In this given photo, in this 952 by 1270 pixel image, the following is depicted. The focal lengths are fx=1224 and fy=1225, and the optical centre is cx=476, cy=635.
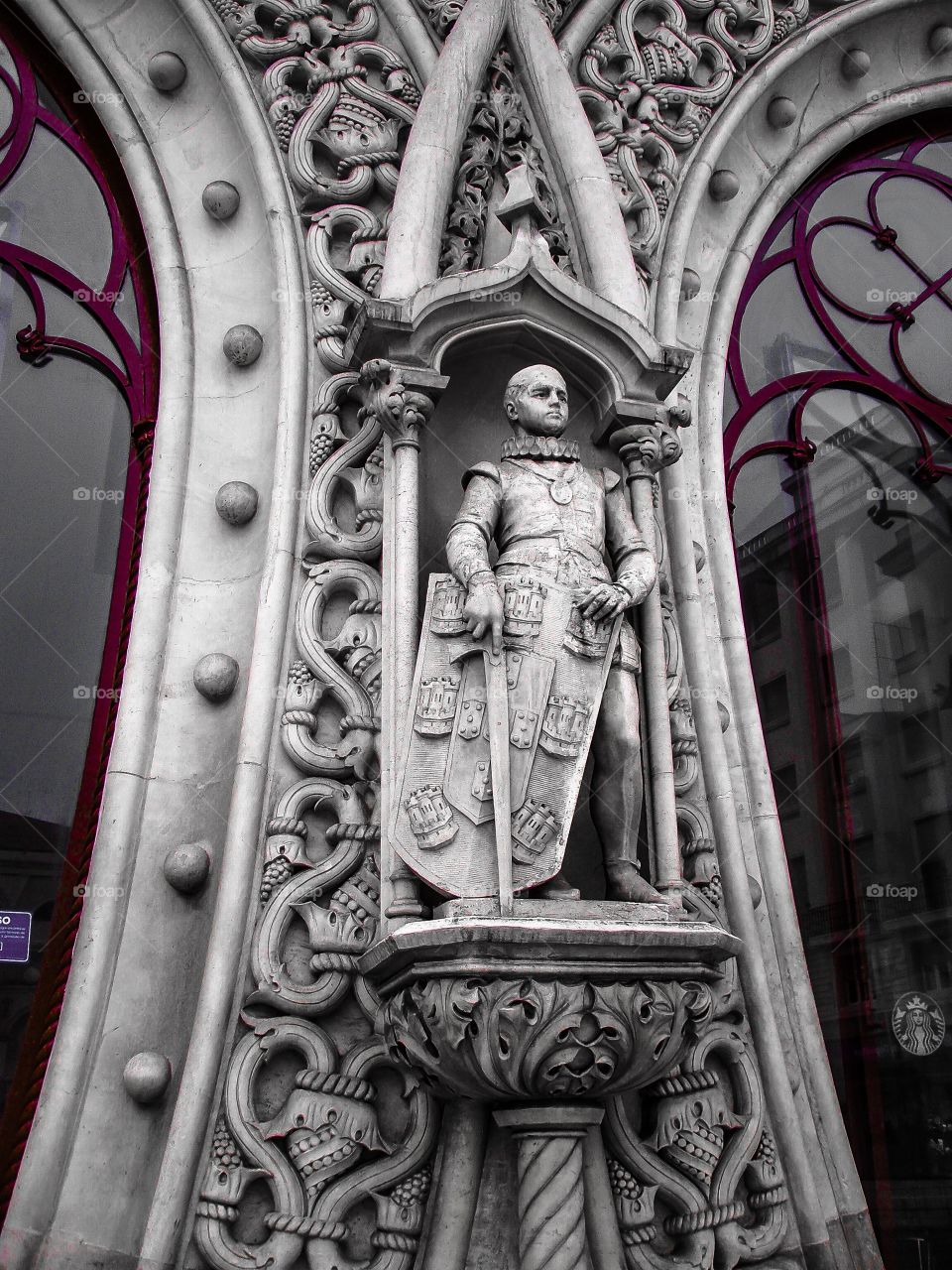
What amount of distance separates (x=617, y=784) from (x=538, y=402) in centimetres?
119

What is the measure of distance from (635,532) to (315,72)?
87.8 inches

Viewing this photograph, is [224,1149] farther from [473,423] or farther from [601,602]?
[473,423]

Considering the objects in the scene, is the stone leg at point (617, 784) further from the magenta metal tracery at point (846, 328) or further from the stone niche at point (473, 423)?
the magenta metal tracery at point (846, 328)

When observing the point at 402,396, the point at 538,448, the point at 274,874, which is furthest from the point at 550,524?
the point at 274,874

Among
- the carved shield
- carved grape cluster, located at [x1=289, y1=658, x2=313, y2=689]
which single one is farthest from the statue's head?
carved grape cluster, located at [x1=289, y1=658, x2=313, y2=689]

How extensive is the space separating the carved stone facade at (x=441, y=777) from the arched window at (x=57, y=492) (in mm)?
248

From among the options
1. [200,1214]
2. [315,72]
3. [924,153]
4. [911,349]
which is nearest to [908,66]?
[924,153]

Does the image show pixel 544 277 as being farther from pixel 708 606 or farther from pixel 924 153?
pixel 924 153

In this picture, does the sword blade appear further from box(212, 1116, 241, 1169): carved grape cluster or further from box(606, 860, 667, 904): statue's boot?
box(212, 1116, 241, 1169): carved grape cluster

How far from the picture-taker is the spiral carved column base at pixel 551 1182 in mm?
2947

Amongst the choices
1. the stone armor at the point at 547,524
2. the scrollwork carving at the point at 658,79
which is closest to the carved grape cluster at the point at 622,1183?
the stone armor at the point at 547,524

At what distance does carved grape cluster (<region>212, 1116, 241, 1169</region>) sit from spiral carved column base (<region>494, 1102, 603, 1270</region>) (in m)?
0.69

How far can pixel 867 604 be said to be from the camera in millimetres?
4891

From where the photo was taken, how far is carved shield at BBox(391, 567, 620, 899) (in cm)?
316
